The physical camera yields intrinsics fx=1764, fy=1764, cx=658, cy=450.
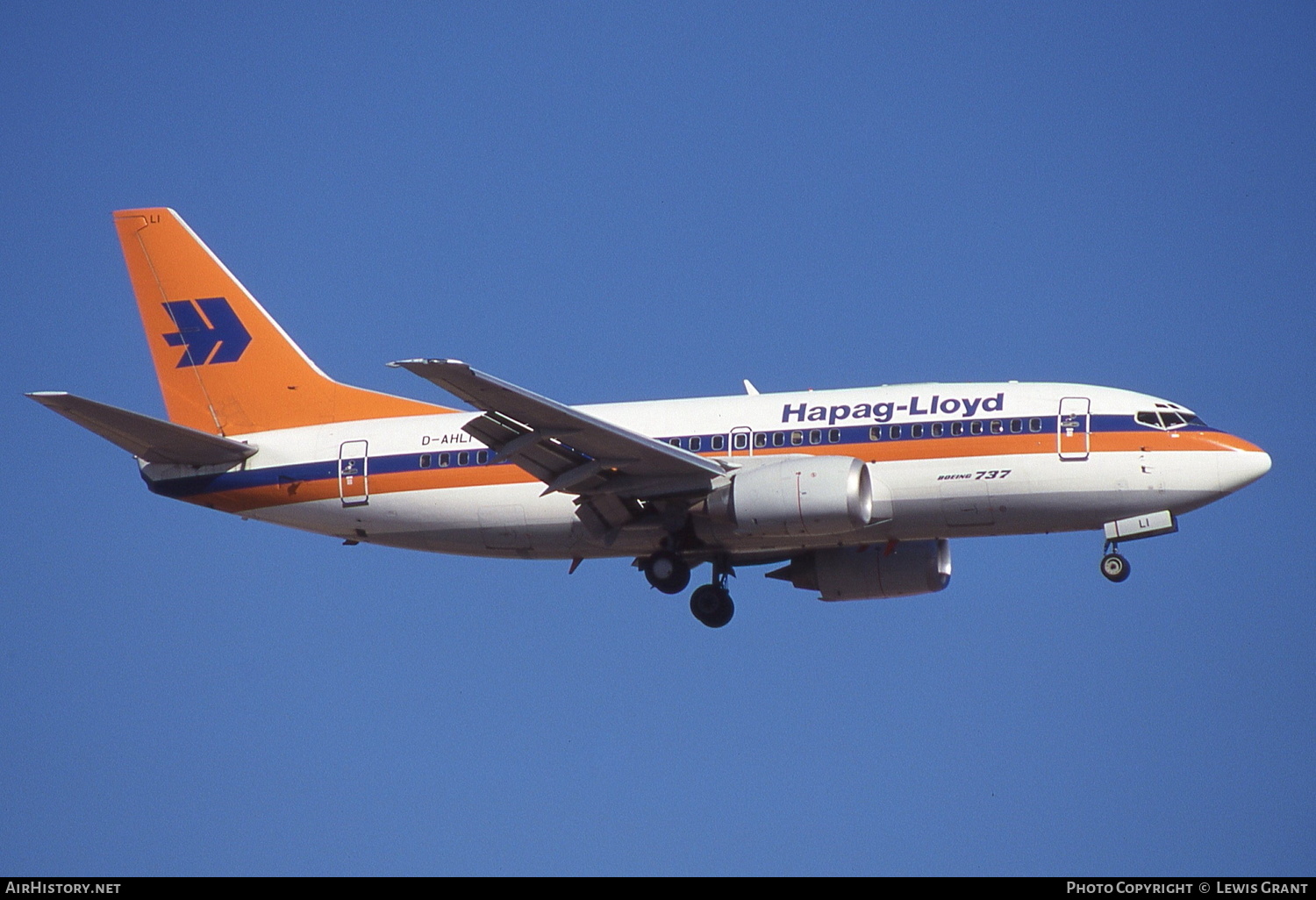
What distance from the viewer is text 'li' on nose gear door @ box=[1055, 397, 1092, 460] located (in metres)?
37.3

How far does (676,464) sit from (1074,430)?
8.51 metres

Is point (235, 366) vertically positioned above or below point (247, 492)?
above

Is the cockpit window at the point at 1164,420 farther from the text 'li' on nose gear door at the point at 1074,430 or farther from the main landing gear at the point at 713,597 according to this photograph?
the main landing gear at the point at 713,597

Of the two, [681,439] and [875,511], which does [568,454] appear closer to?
[681,439]

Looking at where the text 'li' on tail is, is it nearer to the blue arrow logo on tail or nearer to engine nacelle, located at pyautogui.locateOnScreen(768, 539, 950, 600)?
the blue arrow logo on tail

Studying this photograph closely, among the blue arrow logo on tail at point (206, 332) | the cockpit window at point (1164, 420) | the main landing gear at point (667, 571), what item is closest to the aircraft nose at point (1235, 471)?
the cockpit window at point (1164, 420)

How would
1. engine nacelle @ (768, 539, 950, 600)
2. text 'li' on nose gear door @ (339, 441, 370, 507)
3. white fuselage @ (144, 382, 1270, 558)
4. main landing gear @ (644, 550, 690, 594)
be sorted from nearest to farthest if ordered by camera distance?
1. white fuselage @ (144, 382, 1270, 558)
2. main landing gear @ (644, 550, 690, 594)
3. text 'li' on nose gear door @ (339, 441, 370, 507)
4. engine nacelle @ (768, 539, 950, 600)

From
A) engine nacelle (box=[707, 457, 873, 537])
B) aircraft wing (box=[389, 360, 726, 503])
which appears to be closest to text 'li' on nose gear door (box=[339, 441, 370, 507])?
aircraft wing (box=[389, 360, 726, 503])

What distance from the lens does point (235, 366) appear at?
4484 centimetres

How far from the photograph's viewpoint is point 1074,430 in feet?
123

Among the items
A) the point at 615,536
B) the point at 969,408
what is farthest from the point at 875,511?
the point at 615,536

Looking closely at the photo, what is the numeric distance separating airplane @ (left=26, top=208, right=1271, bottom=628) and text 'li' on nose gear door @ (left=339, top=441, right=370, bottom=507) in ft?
0.15

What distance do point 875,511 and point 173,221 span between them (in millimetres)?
20983

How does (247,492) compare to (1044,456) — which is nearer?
(1044,456)
